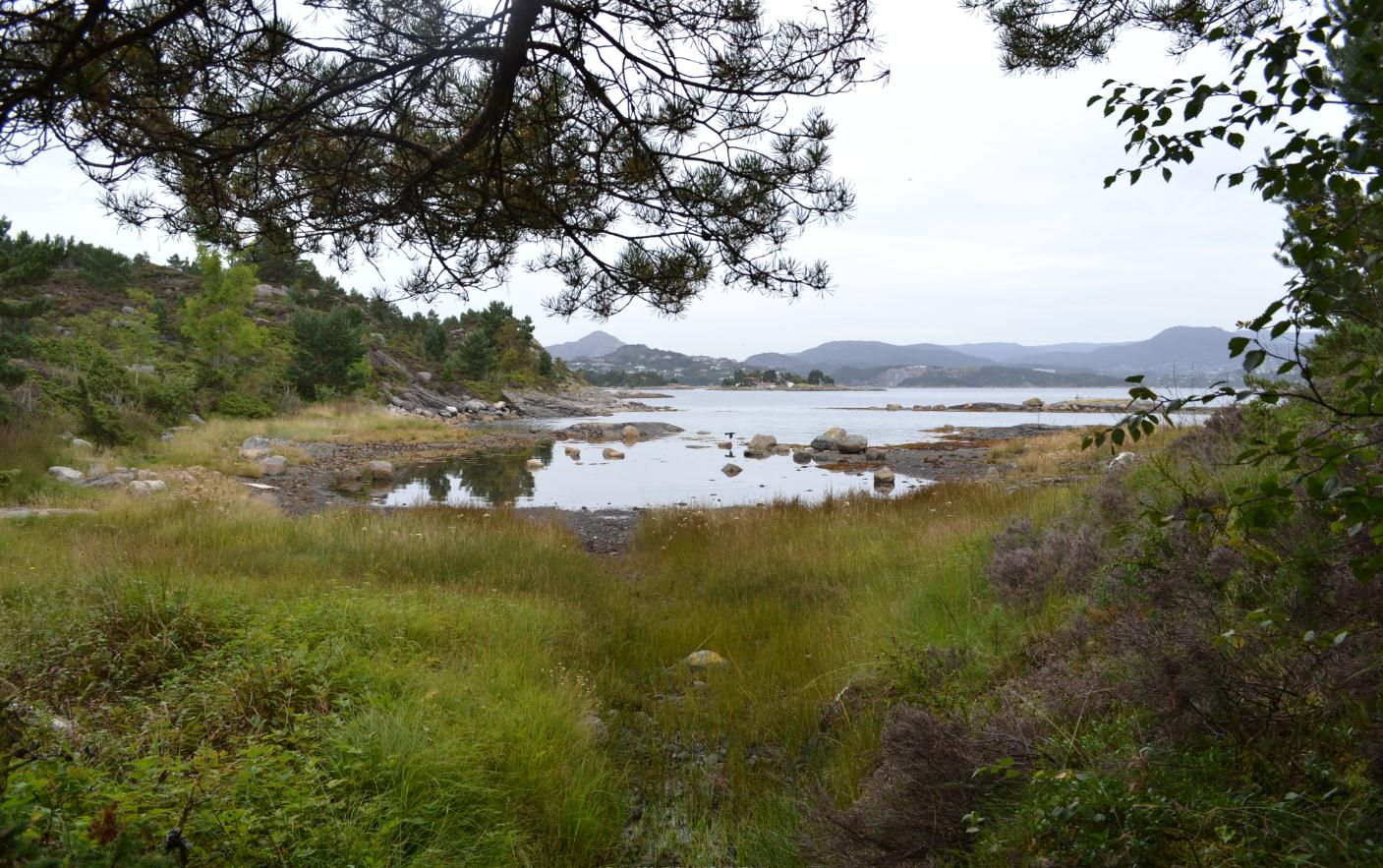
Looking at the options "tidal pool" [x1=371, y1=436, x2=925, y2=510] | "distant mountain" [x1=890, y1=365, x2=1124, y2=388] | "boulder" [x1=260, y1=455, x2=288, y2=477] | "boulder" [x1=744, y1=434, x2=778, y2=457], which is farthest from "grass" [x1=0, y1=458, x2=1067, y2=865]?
"distant mountain" [x1=890, y1=365, x2=1124, y2=388]

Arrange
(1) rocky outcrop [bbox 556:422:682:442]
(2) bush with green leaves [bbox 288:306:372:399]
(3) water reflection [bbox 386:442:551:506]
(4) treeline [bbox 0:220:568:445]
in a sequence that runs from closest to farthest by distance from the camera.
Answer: (4) treeline [bbox 0:220:568:445] → (3) water reflection [bbox 386:442:551:506] → (2) bush with green leaves [bbox 288:306:372:399] → (1) rocky outcrop [bbox 556:422:682:442]

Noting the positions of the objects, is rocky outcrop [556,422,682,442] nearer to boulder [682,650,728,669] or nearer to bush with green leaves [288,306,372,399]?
bush with green leaves [288,306,372,399]

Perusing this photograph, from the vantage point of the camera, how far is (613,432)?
4159 cm

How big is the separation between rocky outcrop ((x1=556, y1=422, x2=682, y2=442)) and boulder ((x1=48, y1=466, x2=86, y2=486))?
24194 millimetres

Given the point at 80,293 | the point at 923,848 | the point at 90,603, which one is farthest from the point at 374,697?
the point at 80,293

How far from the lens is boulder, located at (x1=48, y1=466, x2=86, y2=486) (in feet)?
42.8

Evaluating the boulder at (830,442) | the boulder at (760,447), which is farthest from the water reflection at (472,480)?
the boulder at (830,442)

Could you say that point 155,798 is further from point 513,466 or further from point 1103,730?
point 513,466

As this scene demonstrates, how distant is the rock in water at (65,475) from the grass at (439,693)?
6127 mm

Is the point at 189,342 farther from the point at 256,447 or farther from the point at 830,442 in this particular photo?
the point at 830,442

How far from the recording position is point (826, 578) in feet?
26.1

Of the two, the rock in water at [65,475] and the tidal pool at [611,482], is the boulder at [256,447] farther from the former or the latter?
the rock in water at [65,475]

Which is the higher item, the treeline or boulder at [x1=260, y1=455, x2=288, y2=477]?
the treeline

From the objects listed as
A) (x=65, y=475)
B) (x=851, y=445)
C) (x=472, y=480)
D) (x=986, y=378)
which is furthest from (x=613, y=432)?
(x=986, y=378)
